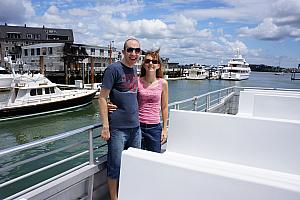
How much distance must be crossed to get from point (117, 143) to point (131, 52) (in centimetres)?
80

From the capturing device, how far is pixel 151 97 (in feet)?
8.80

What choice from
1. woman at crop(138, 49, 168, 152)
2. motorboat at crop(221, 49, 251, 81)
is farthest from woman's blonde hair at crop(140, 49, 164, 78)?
motorboat at crop(221, 49, 251, 81)

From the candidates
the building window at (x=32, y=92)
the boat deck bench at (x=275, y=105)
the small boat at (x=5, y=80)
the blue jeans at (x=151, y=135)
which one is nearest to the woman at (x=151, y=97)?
the blue jeans at (x=151, y=135)

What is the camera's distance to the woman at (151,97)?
269 centimetres

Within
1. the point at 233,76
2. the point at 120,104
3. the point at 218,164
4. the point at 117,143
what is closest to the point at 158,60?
the point at 120,104

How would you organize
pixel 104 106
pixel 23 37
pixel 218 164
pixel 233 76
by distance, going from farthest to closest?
pixel 233 76 < pixel 23 37 < pixel 104 106 < pixel 218 164

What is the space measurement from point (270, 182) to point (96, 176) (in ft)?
5.80

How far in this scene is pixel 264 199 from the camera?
1.44 metres

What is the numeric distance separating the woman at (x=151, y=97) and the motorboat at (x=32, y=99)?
54.8 feet

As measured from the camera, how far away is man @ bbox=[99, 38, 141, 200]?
2.27 m

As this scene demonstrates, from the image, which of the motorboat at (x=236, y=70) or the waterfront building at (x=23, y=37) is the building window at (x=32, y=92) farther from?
the motorboat at (x=236, y=70)

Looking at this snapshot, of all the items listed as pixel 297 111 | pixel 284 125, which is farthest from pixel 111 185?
Answer: pixel 297 111

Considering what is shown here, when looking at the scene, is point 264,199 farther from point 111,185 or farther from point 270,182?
point 111,185

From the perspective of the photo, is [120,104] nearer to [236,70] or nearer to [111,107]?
[111,107]
